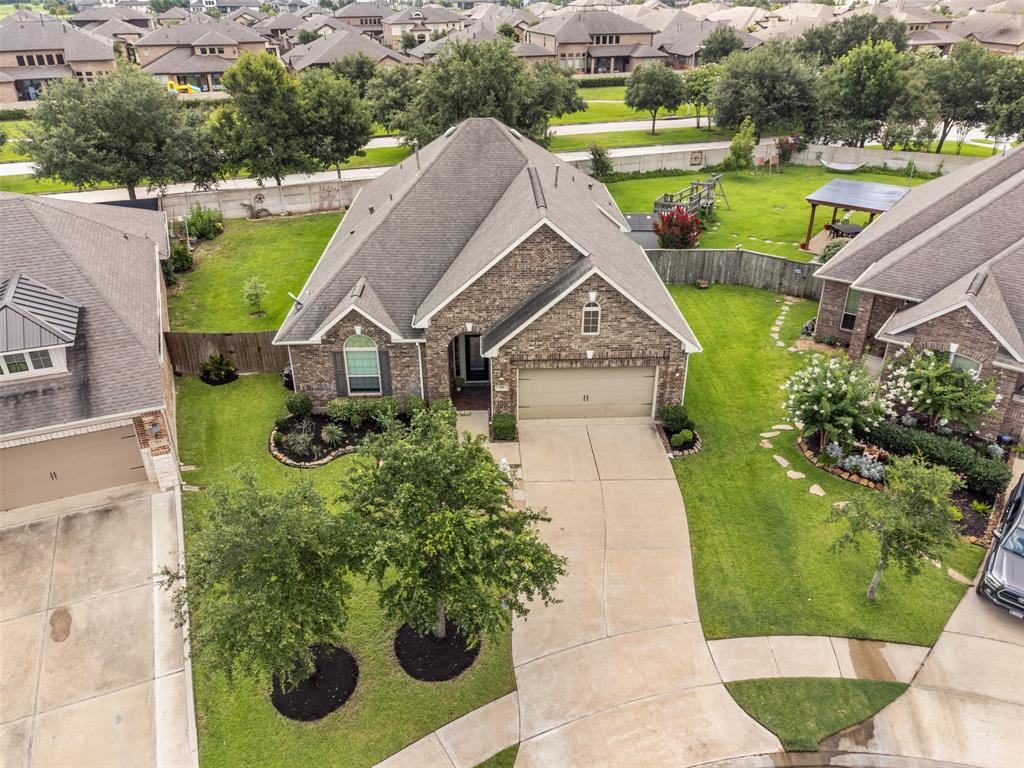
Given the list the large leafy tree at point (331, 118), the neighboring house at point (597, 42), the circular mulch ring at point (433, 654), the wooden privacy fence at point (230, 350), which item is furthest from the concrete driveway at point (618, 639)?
the neighboring house at point (597, 42)

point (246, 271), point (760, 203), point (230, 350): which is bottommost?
point (230, 350)

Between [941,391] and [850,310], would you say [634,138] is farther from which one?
[941,391]

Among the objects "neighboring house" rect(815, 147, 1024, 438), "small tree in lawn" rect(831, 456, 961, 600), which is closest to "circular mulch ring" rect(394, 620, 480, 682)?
"small tree in lawn" rect(831, 456, 961, 600)

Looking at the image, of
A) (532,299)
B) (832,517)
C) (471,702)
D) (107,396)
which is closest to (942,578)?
(832,517)

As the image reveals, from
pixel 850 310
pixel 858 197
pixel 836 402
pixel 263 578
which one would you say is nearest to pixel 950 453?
pixel 836 402

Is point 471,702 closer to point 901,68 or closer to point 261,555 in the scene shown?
point 261,555
